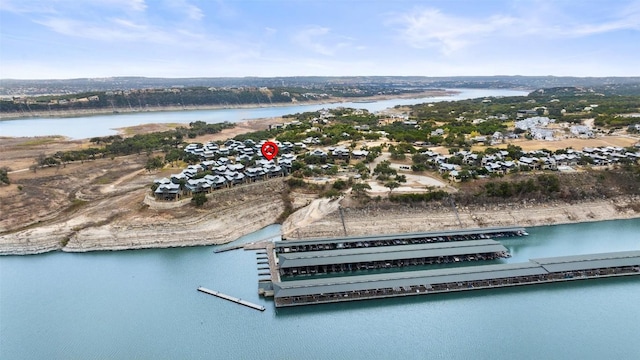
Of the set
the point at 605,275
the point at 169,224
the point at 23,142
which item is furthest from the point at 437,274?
the point at 23,142

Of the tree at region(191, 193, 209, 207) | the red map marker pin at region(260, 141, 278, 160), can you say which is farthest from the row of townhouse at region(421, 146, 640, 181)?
the tree at region(191, 193, 209, 207)

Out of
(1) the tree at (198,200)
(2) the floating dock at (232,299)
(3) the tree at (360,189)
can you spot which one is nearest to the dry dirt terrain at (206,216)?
(1) the tree at (198,200)

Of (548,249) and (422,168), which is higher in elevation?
(422,168)

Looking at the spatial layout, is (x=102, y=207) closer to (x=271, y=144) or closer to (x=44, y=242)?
(x=44, y=242)

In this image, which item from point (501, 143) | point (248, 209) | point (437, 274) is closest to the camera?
point (437, 274)

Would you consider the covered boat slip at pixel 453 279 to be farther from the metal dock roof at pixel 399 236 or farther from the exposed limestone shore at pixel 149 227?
the exposed limestone shore at pixel 149 227

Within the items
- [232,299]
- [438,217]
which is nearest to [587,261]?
[438,217]
